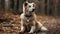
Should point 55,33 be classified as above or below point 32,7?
below

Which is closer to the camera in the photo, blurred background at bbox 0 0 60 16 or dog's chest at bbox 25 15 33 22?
dog's chest at bbox 25 15 33 22

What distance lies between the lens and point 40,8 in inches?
463

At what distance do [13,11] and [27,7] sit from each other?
18.3 feet

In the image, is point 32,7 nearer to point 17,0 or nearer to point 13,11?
point 13,11

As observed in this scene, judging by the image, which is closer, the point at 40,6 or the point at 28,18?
the point at 28,18

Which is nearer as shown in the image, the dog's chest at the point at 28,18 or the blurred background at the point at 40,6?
the dog's chest at the point at 28,18

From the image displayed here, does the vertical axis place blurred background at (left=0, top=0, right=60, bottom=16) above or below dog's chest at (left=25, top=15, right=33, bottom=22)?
below

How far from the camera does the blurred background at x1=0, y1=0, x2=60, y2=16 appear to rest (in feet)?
37.3

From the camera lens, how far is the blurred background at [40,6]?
37.3ft

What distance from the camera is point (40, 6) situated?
11773mm

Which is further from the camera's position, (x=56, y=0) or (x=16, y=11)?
(x=56, y=0)

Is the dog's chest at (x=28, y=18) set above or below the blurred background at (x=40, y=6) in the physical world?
above

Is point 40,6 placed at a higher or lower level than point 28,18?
lower

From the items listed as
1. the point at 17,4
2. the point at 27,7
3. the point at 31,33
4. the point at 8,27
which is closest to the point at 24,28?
the point at 31,33
